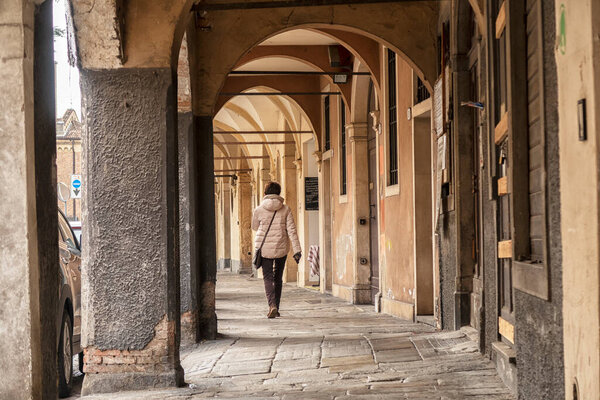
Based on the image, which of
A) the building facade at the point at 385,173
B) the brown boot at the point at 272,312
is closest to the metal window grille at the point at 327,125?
the building facade at the point at 385,173

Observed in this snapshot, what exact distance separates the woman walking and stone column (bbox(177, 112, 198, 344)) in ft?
7.61

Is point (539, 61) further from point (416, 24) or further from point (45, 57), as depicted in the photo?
point (416, 24)

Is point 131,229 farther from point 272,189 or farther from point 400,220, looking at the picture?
point 400,220

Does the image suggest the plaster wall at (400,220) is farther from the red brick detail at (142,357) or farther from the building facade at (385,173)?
the red brick detail at (142,357)

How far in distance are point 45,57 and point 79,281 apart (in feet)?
11.9

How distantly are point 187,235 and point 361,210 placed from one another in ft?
20.6

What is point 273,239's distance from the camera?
1214 centimetres

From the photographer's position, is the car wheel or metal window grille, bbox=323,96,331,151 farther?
metal window grille, bbox=323,96,331,151

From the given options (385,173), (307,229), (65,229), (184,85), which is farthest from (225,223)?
(65,229)

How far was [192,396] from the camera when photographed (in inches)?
249

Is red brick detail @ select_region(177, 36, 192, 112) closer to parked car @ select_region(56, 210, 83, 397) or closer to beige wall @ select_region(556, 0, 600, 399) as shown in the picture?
parked car @ select_region(56, 210, 83, 397)

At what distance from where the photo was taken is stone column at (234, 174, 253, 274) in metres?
35.3

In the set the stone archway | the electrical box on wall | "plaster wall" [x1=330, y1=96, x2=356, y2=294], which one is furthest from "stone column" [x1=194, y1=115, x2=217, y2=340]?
the electrical box on wall

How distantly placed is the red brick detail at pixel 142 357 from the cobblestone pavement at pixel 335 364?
25cm
